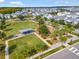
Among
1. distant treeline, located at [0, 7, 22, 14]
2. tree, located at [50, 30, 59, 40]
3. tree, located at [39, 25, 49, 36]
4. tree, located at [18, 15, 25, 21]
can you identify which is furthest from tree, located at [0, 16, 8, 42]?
tree, located at [50, 30, 59, 40]

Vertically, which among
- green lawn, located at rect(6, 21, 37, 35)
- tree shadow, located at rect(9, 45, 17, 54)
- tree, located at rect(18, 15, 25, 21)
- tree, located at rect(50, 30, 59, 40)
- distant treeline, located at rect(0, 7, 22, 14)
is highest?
distant treeline, located at rect(0, 7, 22, 14)

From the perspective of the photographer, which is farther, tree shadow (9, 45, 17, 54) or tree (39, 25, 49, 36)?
tree (39, 25, 49, 36)

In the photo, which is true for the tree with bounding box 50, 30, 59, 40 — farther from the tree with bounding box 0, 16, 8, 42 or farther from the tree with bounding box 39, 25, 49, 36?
the tree with bounding box 0, 16, 8, 42

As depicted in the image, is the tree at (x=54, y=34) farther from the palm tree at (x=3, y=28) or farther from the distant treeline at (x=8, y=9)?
the palm tree at (x=3, y=28)

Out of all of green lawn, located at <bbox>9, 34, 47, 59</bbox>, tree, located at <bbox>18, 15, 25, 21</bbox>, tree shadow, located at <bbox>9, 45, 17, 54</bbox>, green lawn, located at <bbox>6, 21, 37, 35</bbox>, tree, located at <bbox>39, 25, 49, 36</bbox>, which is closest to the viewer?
green lawn, located at <bbox>9, 34, 47, 59</bbox>

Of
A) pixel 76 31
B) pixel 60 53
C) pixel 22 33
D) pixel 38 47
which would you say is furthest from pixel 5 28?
pixel 76 31

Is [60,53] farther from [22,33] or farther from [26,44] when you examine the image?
[22,33]

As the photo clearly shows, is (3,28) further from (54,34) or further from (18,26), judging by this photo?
(54,34)

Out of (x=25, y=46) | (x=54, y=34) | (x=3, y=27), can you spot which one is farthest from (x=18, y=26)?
(x=54, y=34)
